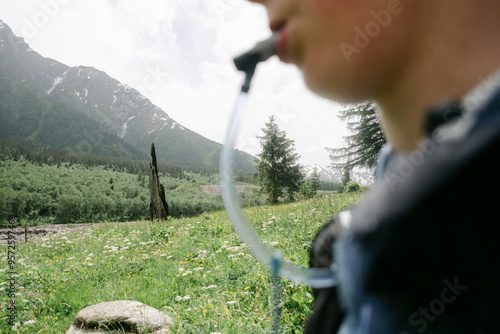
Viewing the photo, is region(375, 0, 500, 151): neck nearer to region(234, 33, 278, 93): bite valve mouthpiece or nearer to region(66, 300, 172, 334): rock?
region(234, 33, 278, 93): bite valve mouthpiece

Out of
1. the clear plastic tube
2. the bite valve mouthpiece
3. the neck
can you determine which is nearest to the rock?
the clear plastic tube

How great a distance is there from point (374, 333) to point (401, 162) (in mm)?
211

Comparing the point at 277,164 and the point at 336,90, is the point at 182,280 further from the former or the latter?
the point at 277,164

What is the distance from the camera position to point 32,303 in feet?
15.3

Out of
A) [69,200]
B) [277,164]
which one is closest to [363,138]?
[277,164]

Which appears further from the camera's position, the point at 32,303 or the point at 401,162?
the point at 32,303

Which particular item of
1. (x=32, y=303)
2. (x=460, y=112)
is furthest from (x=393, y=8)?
(x=32, y=303)

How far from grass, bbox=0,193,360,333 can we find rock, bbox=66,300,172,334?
0.20 meters

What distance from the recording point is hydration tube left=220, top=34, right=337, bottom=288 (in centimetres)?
52

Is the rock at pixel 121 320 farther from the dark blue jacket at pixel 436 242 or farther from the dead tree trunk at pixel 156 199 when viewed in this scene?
the dead tree trunk at pixel 156 199

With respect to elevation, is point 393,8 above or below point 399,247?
above

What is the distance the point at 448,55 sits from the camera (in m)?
0.43

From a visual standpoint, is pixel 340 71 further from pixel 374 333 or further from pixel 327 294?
pixel 327 294

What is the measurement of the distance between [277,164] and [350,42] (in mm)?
26894
